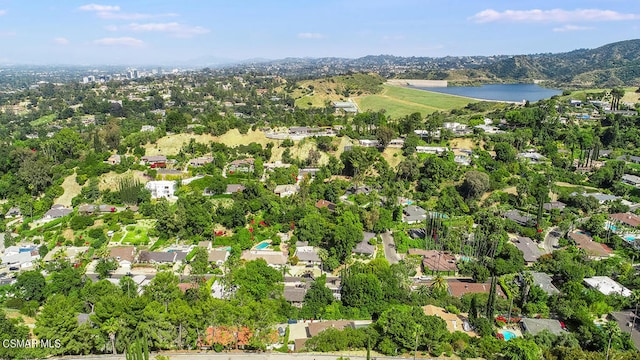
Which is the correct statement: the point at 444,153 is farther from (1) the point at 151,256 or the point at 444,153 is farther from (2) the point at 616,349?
(1) the point at 151,256

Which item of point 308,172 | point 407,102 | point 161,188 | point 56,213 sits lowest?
point 56,213

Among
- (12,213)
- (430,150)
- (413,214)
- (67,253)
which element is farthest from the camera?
(430,150)

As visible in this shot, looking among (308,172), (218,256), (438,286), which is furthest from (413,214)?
(218,256)

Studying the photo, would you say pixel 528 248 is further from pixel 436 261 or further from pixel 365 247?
pixel 365 247

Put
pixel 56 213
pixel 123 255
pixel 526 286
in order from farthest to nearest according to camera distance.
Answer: pixel 56 213
pixel 123 255
pixel 526 286

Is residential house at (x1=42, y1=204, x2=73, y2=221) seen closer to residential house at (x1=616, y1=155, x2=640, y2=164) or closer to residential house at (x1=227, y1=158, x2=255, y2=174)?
residential house at (x1=227, y1=158, x2=255, y2=174)

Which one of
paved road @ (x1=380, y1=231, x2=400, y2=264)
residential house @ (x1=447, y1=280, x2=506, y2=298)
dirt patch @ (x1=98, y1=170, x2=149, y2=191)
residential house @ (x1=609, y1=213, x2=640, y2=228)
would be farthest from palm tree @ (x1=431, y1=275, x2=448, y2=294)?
dirt patch @ (x1=98, y1=170, x2=149, y2=191)

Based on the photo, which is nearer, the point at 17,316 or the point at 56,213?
the point at 17,316
